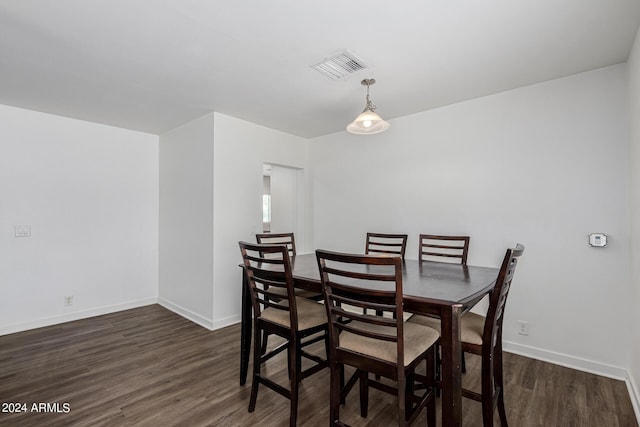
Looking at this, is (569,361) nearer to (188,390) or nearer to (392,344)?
(392,344)

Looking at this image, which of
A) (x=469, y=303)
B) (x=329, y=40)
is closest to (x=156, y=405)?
(x=469, y=303)

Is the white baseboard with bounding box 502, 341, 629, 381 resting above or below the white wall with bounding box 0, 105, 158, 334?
below

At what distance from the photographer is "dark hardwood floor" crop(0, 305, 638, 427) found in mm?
1913

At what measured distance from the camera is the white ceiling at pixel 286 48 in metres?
1.78

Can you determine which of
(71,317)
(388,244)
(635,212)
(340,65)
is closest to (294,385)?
(388,244)

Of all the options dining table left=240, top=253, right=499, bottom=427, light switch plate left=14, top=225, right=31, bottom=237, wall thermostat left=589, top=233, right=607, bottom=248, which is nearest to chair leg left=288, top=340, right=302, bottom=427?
dining table left=240, top=253, right=499, bottom=427

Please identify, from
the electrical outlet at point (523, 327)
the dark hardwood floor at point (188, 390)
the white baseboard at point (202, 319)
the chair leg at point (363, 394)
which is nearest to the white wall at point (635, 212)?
the dark hardwood floor at point (188, 390)

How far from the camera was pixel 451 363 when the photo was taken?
139cm

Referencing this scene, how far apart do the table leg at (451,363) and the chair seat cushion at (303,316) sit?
819 millimetres

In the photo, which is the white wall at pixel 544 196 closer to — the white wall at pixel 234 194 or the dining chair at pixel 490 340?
the dining chair at pixel 490 340

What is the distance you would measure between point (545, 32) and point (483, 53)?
37cm

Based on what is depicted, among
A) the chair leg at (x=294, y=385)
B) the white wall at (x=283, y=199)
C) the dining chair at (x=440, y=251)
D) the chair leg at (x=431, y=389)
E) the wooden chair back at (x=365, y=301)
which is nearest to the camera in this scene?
the wooden chair back at (x=365, y=301)

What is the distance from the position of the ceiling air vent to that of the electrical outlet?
8.79 feet

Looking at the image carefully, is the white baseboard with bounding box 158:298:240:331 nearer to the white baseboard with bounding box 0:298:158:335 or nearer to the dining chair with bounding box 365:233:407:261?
the white baseboard with bounding box 0:298:158:335
